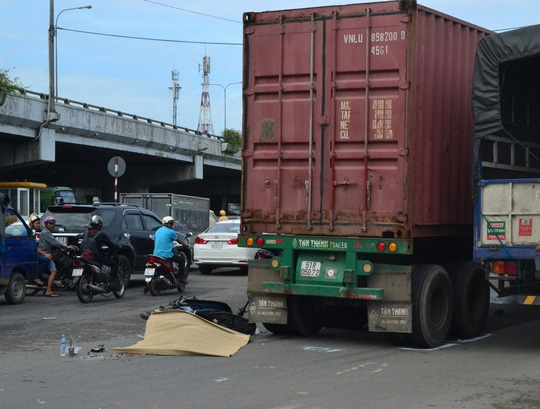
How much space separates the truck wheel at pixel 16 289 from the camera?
1712 centimetres

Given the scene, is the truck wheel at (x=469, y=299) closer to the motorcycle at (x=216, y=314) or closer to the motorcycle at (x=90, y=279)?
the motorcycle at (x=216, y=314)

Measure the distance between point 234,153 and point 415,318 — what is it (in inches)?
1914

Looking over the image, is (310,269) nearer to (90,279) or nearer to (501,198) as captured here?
(501,198)

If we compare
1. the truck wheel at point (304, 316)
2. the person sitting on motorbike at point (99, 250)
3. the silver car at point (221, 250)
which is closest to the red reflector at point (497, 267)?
the truck wheel at point (304, 316)

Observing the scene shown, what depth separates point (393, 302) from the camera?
1120cm

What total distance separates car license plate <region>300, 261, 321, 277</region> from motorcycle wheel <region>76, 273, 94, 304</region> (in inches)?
264

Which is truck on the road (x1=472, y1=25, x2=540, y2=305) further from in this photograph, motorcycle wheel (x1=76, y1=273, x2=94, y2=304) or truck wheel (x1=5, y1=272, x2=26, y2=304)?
truck wheel (x1=5, y1=272, x2=26, y2=304)

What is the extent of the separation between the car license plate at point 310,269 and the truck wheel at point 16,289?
24.6 feet

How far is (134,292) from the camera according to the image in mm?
20078

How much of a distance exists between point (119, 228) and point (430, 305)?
10395 millimetres

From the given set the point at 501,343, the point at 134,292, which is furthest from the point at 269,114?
the point at 134,292

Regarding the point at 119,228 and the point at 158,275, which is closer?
the point at 158,275

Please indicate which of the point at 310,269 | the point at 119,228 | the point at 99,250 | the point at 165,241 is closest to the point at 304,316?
the point at 310,269

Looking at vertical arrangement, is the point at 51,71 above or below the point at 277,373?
above
